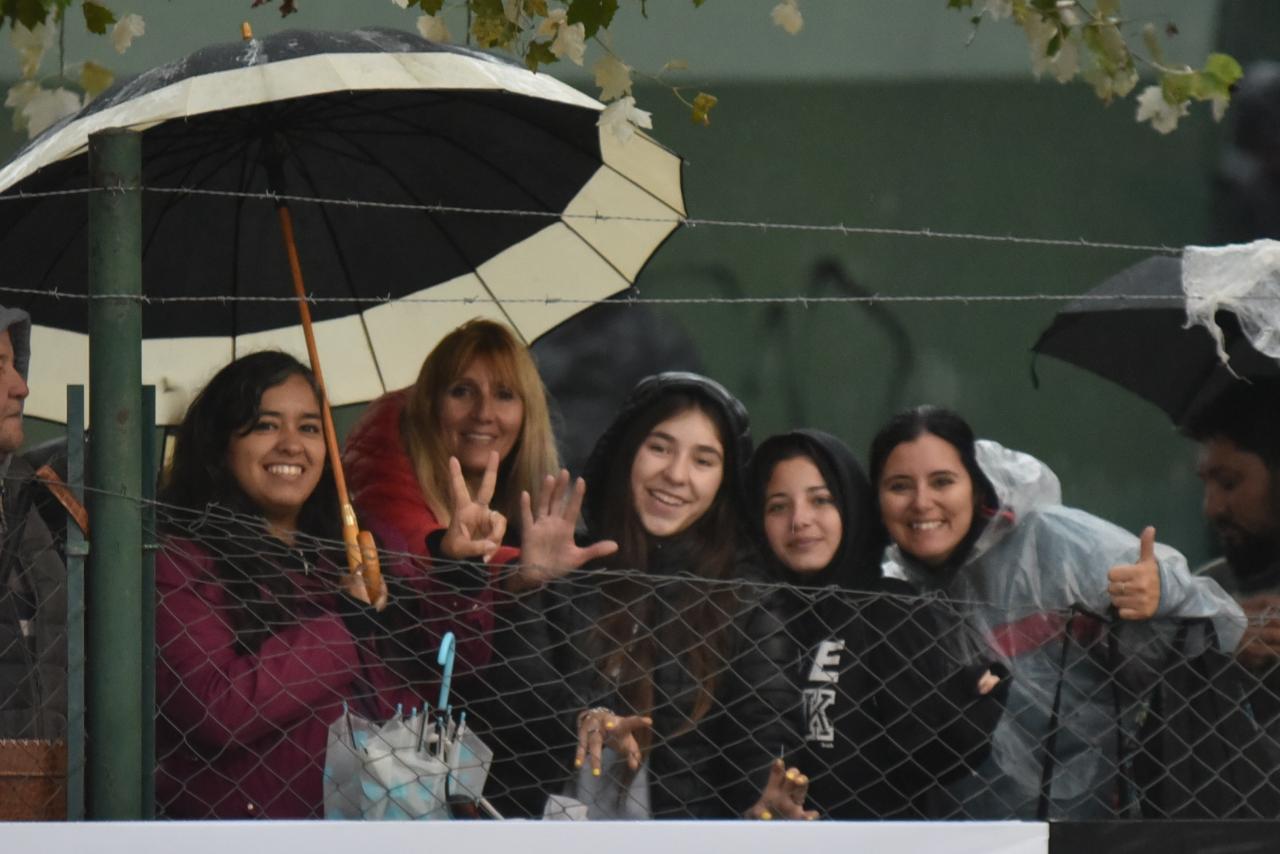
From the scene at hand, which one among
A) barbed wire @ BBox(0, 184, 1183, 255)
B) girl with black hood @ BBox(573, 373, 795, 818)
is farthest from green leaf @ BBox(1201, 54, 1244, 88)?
girl with black hood @ BBox(573, 373, 795, 818)

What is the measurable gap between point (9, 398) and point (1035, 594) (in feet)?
6.70

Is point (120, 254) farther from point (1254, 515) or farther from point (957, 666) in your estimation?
point (1254, 515)

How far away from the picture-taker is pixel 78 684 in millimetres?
3350

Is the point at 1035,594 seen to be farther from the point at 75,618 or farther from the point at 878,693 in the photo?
the point at 75,618

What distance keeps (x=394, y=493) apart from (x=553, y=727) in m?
0.66

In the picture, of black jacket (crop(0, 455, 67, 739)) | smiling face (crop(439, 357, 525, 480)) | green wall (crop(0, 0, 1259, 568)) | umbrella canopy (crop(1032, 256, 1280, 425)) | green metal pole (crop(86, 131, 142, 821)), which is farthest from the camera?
green wall (crop(0, 0, 1259, 568))

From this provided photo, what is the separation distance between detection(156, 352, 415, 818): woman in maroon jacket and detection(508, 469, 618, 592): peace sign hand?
0.33 meters

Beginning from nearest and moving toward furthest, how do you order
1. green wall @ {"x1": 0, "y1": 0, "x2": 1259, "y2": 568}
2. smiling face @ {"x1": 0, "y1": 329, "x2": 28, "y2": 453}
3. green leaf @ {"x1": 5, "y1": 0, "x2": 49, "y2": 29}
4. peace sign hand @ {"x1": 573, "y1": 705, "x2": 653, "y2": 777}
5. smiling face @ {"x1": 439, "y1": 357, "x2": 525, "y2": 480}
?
green leaf @ {"x1": 5, "y1": 0, "x2": 49, "y2": 29}
peace sign hand @ {"x1": 573, "y1": 705, "x2": 653, "y2": 777}
smiling face @ {"x1": 0, "y1": 329, "x2": 28, "y2": 453}
smiling face @ {"x1": 439, "y1": 357, "x2": 525, "y2": 480}
green wall @ {"x1": 0, "y1": 0, "x2": 1259, "y2": 568}

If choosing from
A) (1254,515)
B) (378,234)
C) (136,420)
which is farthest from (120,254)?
(1254,515)

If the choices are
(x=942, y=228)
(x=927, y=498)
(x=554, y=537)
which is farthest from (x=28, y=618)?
(x=942, y=228)

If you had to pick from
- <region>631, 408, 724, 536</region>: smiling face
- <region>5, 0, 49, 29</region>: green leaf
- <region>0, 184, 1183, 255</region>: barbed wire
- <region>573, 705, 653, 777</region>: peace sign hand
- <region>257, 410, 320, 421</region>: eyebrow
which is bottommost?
<region>573, 705, 653, 777</region>: peace sign hand

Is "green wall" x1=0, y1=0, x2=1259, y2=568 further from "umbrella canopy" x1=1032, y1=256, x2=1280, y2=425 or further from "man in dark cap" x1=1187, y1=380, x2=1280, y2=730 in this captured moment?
"man in dark cap" x1=1187, y1=380, x2=1280, y2=730

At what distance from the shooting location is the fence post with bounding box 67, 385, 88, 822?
332 cm

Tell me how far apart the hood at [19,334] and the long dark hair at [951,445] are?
66.6 inches
